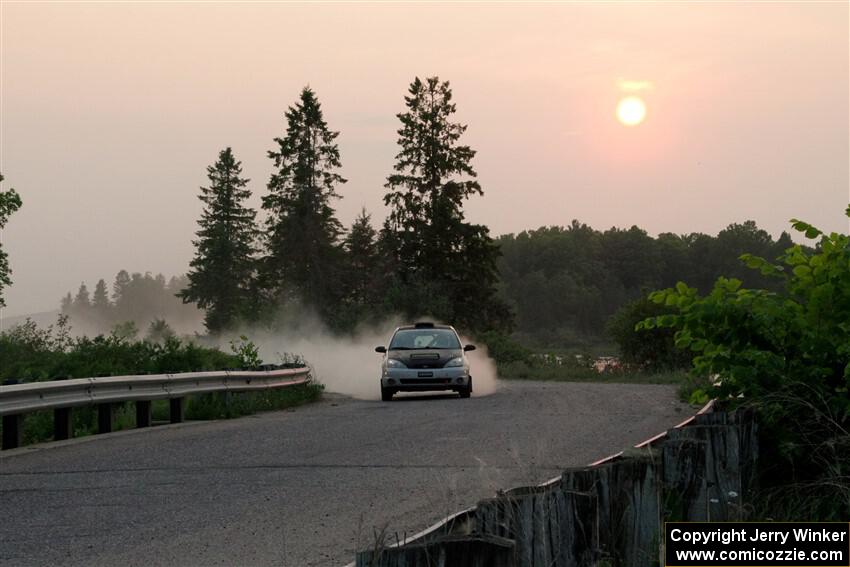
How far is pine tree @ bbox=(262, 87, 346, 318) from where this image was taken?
85312 mm

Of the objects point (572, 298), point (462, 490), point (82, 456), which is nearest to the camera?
point (462, 490)

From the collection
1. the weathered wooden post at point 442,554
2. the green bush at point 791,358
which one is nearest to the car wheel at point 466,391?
the green bush at point 791,358

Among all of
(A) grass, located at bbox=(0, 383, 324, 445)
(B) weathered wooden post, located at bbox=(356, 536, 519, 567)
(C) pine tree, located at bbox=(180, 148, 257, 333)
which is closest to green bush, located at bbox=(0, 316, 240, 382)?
(A) grass, located at bbox=(0, 383, 324, 445)

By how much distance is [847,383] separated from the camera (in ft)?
27.7

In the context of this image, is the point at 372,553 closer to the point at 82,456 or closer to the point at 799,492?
the point at 799,492

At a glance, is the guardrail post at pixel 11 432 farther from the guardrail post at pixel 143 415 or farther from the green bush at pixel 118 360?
the green bush at pixel 118 360

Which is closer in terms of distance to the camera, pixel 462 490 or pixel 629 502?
pixel 629 502

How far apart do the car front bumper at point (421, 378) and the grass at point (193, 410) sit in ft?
6.97

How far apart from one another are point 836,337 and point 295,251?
255ft

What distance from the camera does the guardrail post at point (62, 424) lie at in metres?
16.4

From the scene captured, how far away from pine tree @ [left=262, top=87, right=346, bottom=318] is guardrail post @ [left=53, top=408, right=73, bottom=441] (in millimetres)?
68196

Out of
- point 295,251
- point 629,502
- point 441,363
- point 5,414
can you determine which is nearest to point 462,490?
point 629,502

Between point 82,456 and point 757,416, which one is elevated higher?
point 757,416

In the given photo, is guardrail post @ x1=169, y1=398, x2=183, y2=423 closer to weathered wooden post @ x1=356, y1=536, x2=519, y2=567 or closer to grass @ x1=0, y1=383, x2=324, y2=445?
grass @ x1=0, y1=383, x2=324, y2=445
